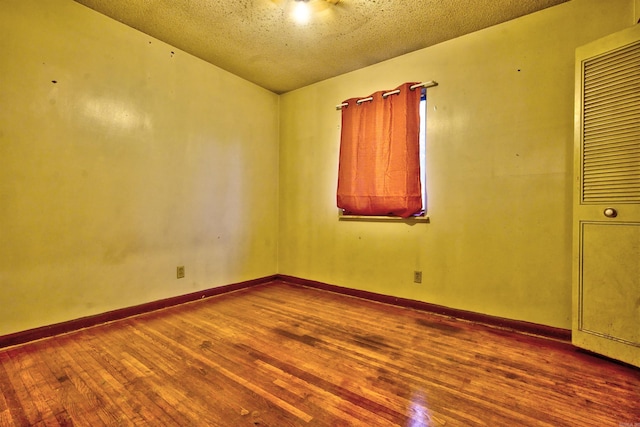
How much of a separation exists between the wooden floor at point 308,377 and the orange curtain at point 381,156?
118 cm

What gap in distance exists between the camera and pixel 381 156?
Result: 117 inches

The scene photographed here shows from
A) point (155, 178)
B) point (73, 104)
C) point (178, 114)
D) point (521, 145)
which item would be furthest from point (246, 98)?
point (521, 145)

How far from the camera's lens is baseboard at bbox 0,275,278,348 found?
1995mm

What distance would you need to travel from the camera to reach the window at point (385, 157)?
9.18 ft

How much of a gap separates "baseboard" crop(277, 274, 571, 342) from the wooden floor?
101 millimetres

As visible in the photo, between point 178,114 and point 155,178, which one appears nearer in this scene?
point 155,178

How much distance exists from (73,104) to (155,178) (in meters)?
0.79

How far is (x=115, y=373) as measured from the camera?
64.9 inches

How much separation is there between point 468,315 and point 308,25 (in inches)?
112

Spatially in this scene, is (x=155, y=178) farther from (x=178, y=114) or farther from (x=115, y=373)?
(x=115, y=373)

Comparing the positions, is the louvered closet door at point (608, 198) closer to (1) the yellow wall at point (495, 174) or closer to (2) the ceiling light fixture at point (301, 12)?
(1) the yellow wall at point (495, 174)

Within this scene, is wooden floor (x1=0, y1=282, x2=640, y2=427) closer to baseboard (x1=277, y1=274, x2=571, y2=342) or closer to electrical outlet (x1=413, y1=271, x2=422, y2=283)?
baseboard (x1=277, y1=274, x2=571, y2=342)

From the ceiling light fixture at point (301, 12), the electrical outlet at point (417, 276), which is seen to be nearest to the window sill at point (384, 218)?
the electrical outlet at point (417, 276)

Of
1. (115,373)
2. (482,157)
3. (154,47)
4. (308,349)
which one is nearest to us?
(115,373)
